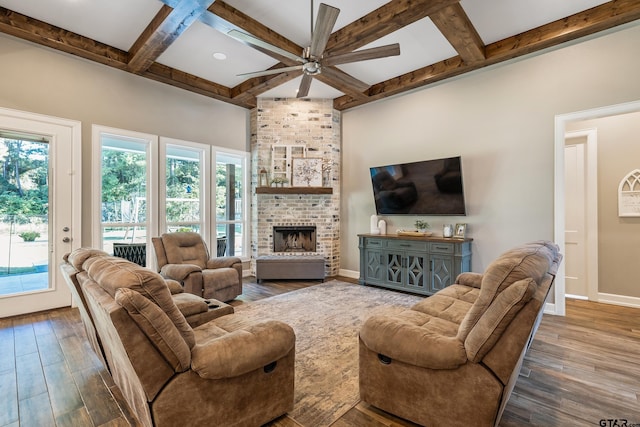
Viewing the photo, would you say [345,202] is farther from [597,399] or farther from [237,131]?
[597,399]

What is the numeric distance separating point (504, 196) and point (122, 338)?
4534mm

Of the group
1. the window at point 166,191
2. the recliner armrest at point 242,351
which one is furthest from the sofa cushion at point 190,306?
the window at point 166,191

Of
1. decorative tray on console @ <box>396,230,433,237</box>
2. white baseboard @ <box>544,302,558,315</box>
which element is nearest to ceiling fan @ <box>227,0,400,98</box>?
decorative tray on console @ <box>396,230,433,237</box>

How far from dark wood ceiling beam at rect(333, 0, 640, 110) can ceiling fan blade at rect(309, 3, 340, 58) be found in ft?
7.63

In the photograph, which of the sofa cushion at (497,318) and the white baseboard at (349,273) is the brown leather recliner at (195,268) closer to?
the white baseboard at (349,273)

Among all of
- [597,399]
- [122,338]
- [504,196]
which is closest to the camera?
[122,338]

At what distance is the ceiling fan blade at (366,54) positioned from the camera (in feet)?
9.99

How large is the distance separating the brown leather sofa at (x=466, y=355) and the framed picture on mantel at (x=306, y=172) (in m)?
4.14

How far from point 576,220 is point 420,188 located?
2.25 meters

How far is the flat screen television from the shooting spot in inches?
176

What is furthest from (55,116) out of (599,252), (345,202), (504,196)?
(599,252)

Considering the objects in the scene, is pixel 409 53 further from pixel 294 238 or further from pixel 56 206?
pixel 56 206

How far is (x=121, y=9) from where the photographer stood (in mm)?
3363

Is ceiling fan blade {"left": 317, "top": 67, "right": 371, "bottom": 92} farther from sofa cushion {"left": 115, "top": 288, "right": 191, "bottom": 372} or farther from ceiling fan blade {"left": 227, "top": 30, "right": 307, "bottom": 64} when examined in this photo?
sofa cushion {"left": 115, "top": 288, "right": 191, "bottom": 372}
